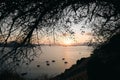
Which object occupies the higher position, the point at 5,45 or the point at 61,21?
the point at 61,21

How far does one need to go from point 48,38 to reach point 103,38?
5.90m

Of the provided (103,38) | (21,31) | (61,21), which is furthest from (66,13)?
(103,38)

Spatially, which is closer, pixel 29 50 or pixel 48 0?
pixel 48 0

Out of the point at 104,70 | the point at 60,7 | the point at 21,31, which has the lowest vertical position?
the point at 104,70

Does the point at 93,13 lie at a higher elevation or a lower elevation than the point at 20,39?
higher

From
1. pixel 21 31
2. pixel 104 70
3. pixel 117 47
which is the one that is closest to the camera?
pixel 21 31

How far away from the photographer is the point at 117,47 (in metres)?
10.4

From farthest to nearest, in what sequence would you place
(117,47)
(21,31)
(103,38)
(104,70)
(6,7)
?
1. (103,38)
2. (117,47)
3. (104,70)
4. (21,31)
5. (6,7)

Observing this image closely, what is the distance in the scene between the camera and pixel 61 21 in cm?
899

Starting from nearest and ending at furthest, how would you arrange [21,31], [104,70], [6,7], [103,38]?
1. [6,7]
2. [21,31]
3. [104,70]
4. [103,38]

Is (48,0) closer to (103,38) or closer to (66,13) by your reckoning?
(66,13)

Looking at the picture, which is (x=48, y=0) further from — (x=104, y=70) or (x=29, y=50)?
(x=104, y=70)

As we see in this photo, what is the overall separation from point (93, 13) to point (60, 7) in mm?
1457

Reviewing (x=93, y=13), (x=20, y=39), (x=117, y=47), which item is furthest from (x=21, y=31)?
(x=117, y=47)
